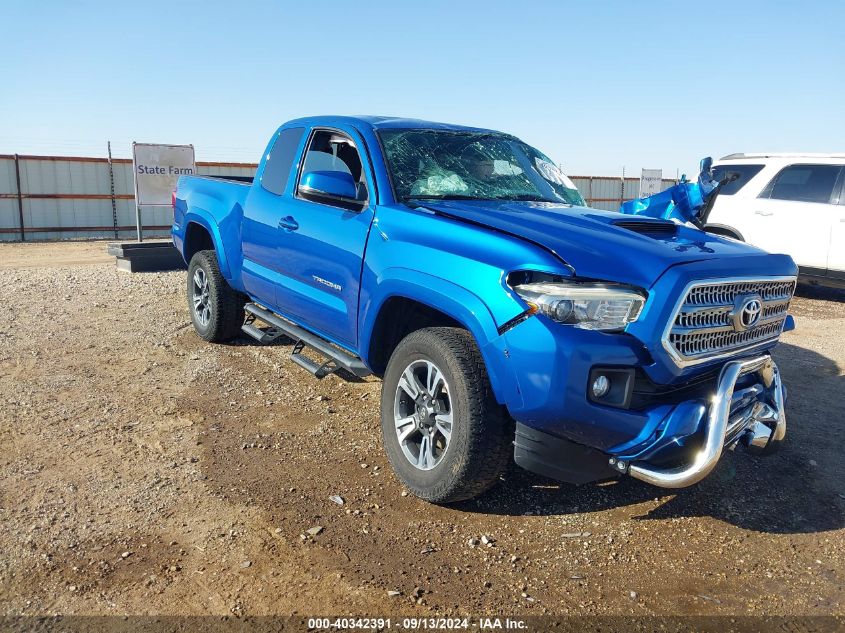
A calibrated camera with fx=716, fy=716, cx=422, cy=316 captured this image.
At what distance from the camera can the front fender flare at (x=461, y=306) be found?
309 centimetres

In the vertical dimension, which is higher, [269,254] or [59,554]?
[269,254]

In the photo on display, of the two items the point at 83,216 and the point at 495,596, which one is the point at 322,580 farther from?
the point at 83,216

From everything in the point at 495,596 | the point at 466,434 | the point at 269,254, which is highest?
the point at 269,254

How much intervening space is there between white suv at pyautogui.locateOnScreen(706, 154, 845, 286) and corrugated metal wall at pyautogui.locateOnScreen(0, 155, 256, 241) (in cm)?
1144

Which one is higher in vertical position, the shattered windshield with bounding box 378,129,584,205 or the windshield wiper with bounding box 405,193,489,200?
the shattered windshield with bounding box 378,129,584,205

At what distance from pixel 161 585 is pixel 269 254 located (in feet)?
8.68

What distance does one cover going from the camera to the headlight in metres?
2.99

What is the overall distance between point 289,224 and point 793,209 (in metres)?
7.63

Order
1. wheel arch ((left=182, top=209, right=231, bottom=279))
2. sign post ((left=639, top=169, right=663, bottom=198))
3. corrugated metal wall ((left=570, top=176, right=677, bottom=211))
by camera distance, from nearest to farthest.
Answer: wheel arch ((left=182, top=209, right=231, bottom=279)) → sign post ((left=639, top=169, right=663, bottom=198)) → corrugated metal wall ((left=570, top=176, right=677, bottom=211))

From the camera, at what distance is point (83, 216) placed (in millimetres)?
18297

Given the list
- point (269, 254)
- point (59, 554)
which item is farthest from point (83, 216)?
point (59, 554)

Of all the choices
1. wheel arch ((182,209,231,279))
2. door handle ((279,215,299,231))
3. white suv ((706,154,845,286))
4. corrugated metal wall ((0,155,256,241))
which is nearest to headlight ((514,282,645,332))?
door handle ((279,215,299,231))

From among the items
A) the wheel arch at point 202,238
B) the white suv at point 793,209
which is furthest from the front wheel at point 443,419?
the white suv at point 793,209

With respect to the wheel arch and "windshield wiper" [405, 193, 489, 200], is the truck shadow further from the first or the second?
the wheel arch
